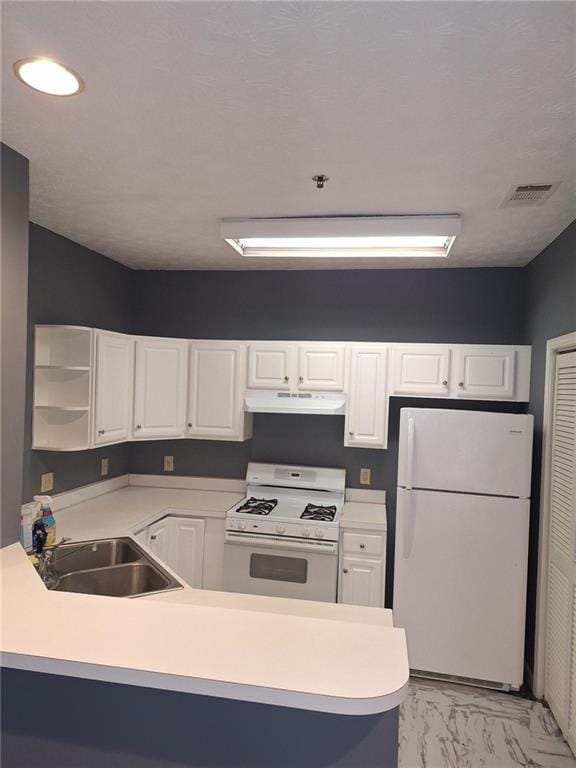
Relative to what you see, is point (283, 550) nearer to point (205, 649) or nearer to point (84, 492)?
point (84, 492)

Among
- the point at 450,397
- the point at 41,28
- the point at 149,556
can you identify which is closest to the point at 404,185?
the point at 41,28

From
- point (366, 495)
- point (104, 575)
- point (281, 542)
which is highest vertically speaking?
point (366, 495)

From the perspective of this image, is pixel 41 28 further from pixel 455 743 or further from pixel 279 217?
pixel 455 743

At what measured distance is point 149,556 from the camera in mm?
2447

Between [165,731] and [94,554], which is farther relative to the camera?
[94,554]

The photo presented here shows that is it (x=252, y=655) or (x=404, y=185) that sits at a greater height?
(x=404, y=185)

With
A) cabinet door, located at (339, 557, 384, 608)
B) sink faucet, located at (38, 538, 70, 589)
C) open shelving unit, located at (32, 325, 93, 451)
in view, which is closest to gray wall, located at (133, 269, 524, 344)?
open shelving unit, located at (32, 325, 93, 451)

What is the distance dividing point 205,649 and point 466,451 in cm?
215

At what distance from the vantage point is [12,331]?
184 cm

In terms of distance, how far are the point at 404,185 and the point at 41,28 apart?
137 centimetres

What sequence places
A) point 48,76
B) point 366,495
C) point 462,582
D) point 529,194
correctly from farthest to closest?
1. point 366,495
2. point 462,582
3. point 529,194
4. point 48,76

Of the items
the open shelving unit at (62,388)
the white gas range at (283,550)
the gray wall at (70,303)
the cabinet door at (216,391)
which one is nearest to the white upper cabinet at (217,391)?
the cabinet door at (216,391)

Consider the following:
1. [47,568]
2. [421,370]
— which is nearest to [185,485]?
[47,568]

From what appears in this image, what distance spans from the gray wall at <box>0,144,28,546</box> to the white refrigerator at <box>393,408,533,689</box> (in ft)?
6.97
